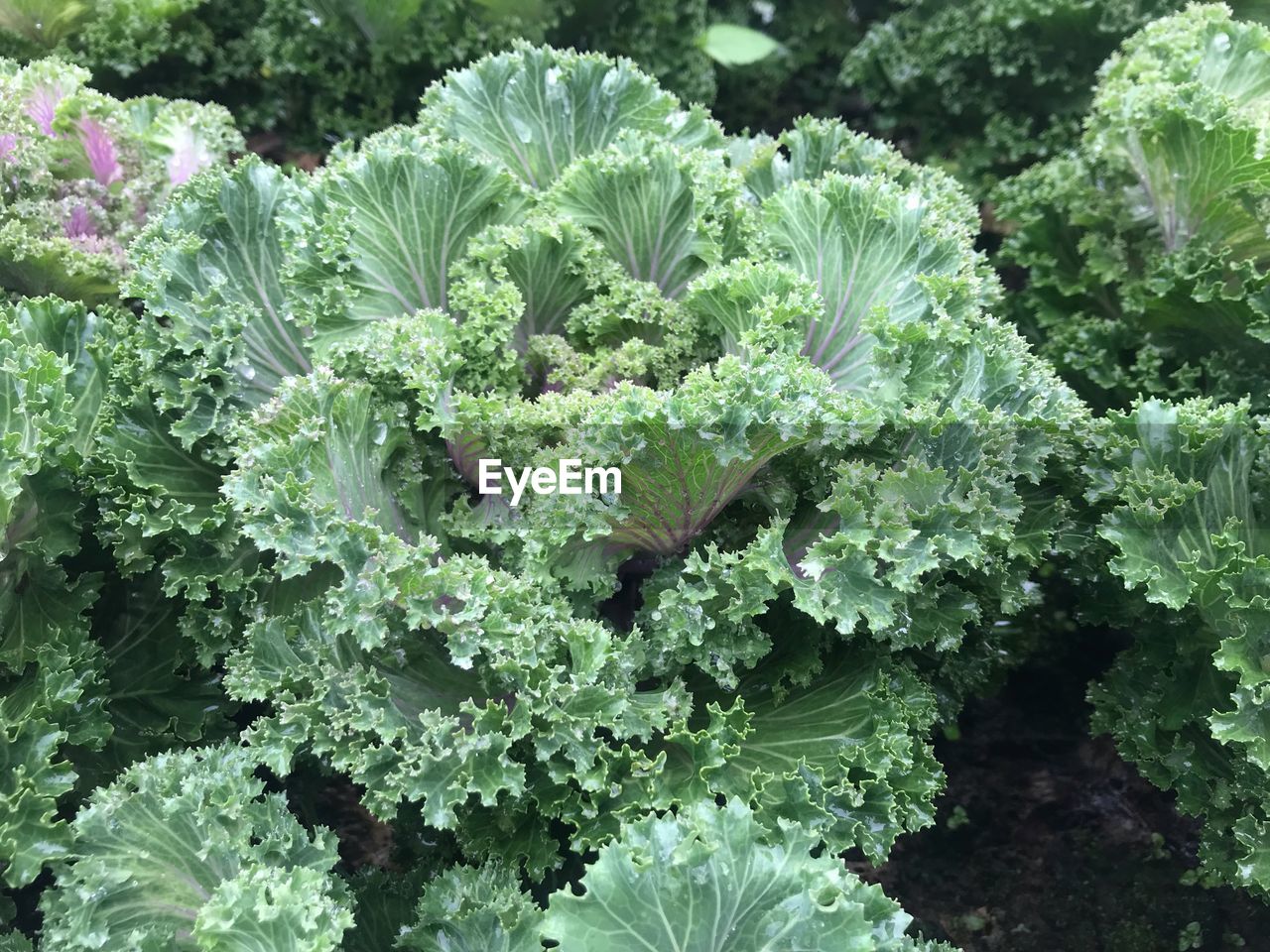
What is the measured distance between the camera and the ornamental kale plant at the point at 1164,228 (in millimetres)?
4160

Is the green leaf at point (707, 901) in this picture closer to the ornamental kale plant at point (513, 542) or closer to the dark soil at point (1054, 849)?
the ornamental kale plant at point (513, 542)

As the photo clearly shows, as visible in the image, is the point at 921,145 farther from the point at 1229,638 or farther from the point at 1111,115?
the point at 1229,638

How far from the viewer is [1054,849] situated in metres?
4.29

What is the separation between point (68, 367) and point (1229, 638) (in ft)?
12.2

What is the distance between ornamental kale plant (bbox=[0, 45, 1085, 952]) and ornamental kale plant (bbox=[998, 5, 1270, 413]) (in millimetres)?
1076

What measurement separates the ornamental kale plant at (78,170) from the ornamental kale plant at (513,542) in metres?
0.49

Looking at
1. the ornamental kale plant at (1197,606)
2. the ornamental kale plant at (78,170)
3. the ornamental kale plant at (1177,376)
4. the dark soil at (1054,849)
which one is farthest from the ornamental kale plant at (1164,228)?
the ornamental kale plant at (78,170)

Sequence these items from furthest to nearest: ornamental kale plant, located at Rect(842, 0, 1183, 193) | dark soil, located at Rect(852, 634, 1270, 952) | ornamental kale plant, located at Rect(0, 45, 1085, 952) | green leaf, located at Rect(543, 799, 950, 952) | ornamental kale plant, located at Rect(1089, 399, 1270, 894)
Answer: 1. ornamental kale plant, located at Rect(842, 0, 1183, 193)
2. dark soil, located at Rect(852, 634, 1270, 952)
3. ornamental kale plant, located at Rect(1089, 399, 1270, 894)
4. ornamental kale plant, located at Rect(0, 45, 1085, 952)
5. green leaf, located at Rect(543, 799, 950, 952)

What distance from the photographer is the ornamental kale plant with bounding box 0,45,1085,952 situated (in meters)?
2.90

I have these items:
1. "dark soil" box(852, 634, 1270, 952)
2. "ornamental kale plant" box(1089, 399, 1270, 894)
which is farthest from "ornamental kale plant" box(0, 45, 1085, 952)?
"dark soil" box(852, 634, 1270, 952)

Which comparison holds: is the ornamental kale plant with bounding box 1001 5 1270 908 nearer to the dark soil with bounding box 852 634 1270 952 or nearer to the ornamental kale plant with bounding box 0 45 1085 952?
the ornamental kale plant with bounding box 0 45 1085 952

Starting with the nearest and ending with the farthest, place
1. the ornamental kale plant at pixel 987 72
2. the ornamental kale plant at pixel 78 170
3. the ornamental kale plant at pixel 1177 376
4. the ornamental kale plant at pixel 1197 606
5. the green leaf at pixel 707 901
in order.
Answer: the green leaf at pixel 707 901 < the ornamental kale plant at pixel 1197 606 < the ornamental kale plant at pixel 1177 376 < the ornamental kale plant at pixel 78 170 < the ornamental kale plant at pixel 987 72

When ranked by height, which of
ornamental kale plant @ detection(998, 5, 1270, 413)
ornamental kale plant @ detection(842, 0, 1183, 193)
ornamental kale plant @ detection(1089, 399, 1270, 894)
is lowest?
ornamental kale plant @ detection(1089, 399, 1270, 894)

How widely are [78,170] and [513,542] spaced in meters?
2.74
